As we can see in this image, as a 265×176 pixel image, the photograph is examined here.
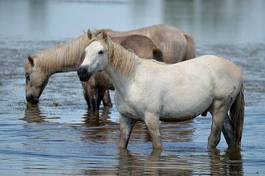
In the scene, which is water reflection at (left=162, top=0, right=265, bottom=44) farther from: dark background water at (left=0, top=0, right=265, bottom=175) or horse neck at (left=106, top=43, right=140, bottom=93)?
horse neck at (left=106, top=43, right=140, bottom=93)

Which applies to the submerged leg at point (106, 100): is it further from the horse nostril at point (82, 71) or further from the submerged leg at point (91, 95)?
the horse nostril at point (82, 71)

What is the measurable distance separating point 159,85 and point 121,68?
0.46m

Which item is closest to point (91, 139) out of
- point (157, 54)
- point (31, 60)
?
point (157, 54)

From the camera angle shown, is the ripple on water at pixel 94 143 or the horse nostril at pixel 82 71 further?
the horse nostril at pixel 82 71

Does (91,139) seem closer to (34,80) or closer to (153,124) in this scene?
(153,124)

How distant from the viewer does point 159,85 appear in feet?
32.4

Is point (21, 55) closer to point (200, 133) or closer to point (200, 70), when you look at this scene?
point (200, 133)

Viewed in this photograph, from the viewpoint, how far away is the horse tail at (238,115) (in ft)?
34.7

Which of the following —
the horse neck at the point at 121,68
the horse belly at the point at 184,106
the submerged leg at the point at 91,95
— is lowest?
the submerged leg at the point at 91,95

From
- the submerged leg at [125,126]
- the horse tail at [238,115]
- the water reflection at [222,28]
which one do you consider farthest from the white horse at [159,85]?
the water reflection at [222,28]

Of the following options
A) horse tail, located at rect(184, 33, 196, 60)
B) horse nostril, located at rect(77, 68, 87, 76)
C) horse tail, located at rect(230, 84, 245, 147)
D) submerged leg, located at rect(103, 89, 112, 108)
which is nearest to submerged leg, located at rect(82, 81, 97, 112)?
submerged leg, located at rect(103, 89, 112, 108)

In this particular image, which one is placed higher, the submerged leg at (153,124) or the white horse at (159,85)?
the white horse at (159,85)

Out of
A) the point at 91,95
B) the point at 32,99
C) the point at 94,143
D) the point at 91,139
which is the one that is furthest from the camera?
the point at 32,99

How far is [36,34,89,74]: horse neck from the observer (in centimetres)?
1360
